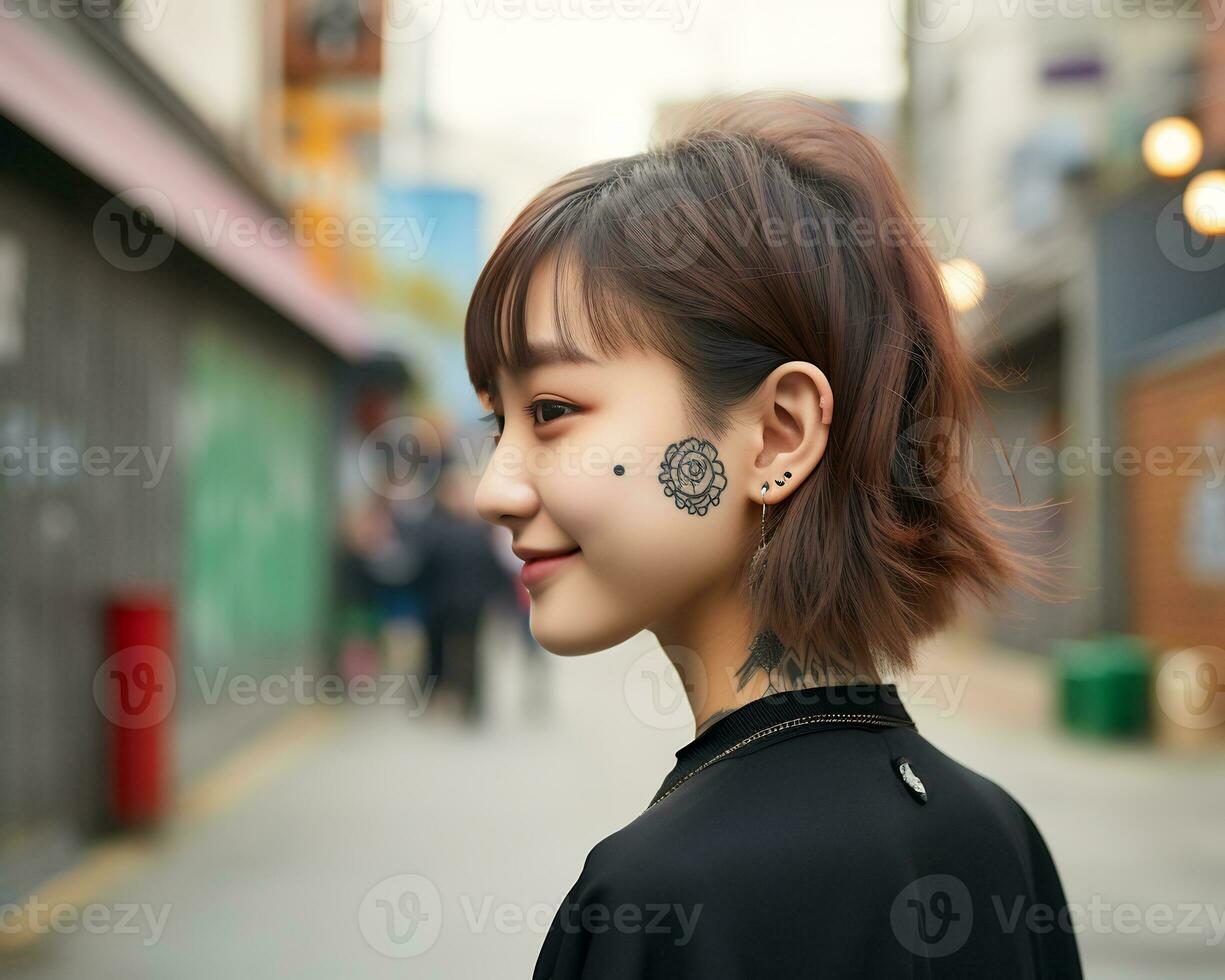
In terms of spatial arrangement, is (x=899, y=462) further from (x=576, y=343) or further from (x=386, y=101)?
(x=386, y=101)

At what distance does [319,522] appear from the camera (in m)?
12.6

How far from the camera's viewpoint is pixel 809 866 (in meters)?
1.15

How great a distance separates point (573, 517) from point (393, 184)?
13682 mm

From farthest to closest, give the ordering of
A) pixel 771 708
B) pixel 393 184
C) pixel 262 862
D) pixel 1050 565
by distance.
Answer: pixel 393 184, pixel 262 862, pixel 1050 565, pixel 771 708

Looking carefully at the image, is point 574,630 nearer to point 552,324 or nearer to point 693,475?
point 693,475

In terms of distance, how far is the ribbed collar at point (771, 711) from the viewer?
128cm

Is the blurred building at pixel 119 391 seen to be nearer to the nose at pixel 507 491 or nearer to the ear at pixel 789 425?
the nose at pixel 507 491

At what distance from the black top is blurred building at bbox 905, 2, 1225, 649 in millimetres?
6316

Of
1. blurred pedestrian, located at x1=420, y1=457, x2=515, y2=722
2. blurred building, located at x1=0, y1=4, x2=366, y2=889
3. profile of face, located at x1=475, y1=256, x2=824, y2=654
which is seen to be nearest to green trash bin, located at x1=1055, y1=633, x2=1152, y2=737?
blurred pedestrian, located at x1=420, y1=457, x2=515, y2=722

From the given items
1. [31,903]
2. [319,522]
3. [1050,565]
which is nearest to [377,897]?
[31,903]

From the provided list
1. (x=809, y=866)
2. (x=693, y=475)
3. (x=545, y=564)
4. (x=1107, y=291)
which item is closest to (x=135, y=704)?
(x=545, y=564)

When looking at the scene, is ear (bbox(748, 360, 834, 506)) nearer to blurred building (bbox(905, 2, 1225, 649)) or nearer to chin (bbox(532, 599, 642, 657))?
chin (bbox(532, 599, 642, 657))

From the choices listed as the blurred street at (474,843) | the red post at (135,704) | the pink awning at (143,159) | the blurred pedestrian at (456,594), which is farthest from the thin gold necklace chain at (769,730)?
the blurred pedestrian at (456,594)

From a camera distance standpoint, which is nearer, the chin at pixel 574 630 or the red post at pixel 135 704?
the chin at pixel 574 630
